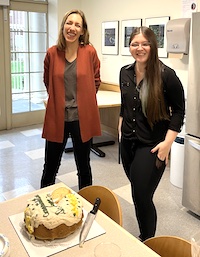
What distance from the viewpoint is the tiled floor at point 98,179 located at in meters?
2.58

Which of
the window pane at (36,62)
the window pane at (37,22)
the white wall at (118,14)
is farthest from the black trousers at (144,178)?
the window pane at (37,22)

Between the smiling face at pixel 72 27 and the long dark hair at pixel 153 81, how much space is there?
514mm

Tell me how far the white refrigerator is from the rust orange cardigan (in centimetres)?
74

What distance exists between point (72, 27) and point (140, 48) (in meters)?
0.60

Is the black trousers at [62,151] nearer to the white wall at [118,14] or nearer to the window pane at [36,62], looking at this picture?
the white wall at [118,14]

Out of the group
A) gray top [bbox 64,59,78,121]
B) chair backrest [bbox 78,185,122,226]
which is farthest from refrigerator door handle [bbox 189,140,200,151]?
chair backrest [bbox 78,185,122,226]

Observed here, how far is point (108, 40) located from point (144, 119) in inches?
122

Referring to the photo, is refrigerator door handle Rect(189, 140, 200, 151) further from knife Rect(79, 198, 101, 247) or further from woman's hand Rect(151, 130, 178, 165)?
knife Rect(79, 198, 101, 247)

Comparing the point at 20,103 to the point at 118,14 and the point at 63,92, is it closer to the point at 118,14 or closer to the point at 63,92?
the point at 118,14

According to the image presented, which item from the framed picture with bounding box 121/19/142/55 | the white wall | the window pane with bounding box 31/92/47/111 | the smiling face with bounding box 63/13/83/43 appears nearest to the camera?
the smiling face with bounding box 63/13/83/43

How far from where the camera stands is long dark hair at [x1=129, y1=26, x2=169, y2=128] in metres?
1.81

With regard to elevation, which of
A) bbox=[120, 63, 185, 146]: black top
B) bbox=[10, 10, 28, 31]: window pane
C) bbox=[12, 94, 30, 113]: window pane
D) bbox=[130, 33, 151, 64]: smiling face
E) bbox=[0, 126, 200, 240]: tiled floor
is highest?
bbox=[10, 10, 28, 31]: window pane

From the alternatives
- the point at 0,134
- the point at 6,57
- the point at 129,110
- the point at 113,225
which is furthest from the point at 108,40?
the point at 113,225

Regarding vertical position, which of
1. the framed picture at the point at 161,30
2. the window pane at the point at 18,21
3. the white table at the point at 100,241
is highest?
the window pane at the point at 18,21
